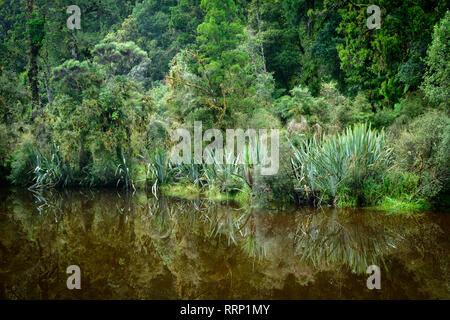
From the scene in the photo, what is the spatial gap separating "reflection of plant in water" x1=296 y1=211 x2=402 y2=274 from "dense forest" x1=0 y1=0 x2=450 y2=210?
149 centimetres

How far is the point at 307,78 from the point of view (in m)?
19.4

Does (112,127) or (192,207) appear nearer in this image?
(192,207)

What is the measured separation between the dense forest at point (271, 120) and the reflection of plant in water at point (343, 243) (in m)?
1.49

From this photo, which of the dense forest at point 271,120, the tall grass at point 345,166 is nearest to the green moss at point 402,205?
the dense forest at point 271,120

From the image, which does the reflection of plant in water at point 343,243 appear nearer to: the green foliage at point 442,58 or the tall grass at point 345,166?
the tall grass at point 345,166

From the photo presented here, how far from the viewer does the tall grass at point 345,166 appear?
739 centimetres

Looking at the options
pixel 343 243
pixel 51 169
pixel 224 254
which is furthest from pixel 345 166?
pixel 51 169

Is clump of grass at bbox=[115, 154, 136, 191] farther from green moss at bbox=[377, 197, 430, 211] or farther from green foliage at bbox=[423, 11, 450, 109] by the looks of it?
green foliage at bbox=[423, 11, 450, 109]

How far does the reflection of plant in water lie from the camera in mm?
4535

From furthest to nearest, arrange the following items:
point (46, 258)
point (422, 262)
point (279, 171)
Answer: point (279, 171) → point (46, 258) → point (422, 262)

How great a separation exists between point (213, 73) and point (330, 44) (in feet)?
22.4
